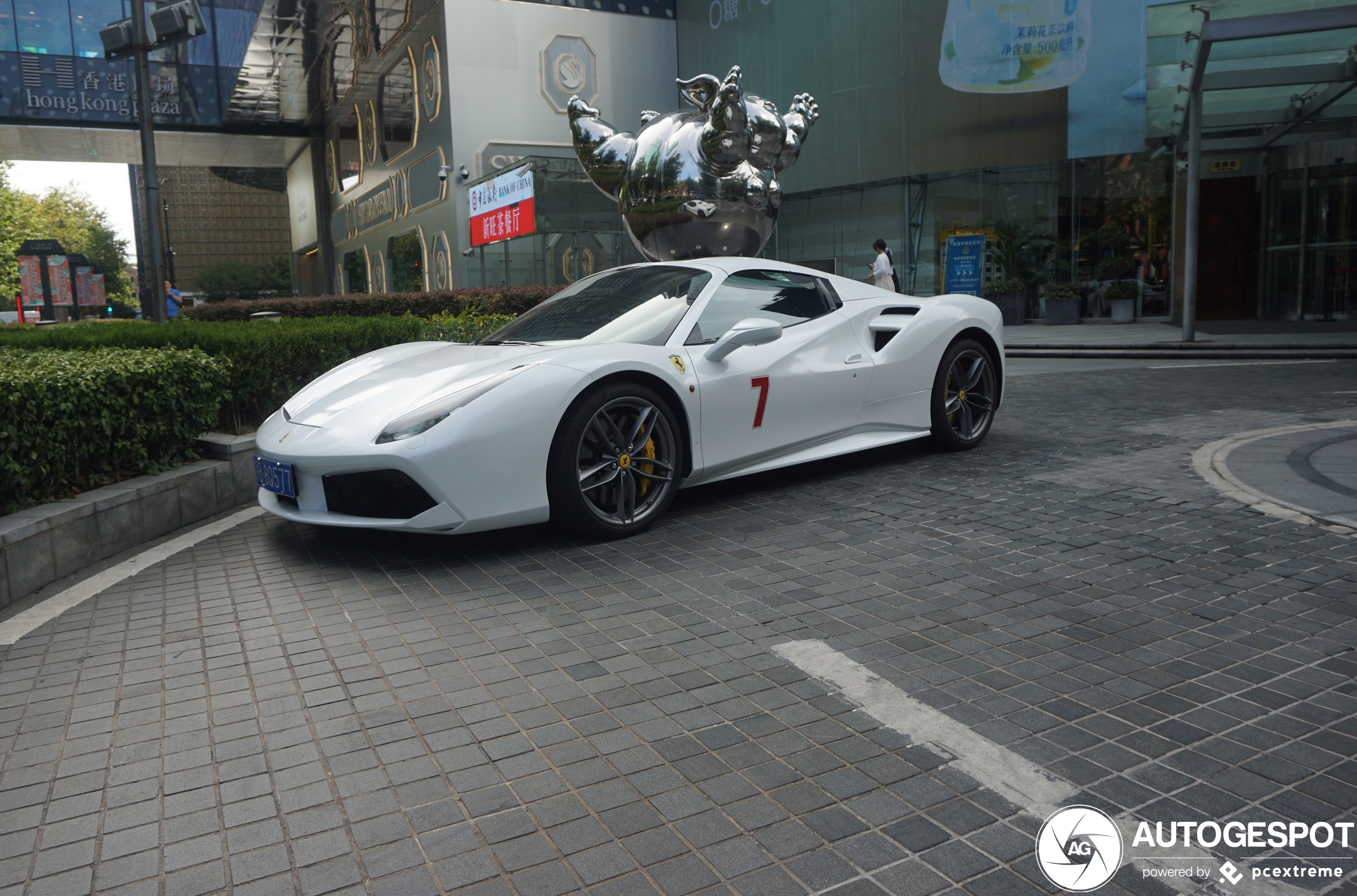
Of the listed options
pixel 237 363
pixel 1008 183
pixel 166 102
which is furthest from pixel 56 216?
pixel 237 363

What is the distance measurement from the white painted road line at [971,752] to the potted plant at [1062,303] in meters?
20.5

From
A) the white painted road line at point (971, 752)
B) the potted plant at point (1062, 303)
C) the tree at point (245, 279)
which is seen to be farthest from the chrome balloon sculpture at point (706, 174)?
the tree at point (245, 279)

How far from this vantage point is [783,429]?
5.17 meters

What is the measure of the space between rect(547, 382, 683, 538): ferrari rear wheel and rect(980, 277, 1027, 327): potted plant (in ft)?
62.6

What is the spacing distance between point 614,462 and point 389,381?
116 cm

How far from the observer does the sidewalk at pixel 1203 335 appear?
14.0 metres

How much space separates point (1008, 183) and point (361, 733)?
23262 mm

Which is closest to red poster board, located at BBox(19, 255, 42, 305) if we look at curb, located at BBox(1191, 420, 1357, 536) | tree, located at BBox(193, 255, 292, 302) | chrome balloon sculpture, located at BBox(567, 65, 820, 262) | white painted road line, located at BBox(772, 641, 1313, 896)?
chrome balloon sculpture, located at BBox(567, 65, 820, 262)

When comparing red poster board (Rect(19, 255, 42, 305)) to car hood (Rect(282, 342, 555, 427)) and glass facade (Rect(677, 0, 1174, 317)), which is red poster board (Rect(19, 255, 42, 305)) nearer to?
glass facade (Rect(677, 0, 1174, 317))

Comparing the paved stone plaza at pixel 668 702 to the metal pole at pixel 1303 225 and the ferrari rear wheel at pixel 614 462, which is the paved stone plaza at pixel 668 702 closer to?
the ferrari rear wheel at pixel 614 462

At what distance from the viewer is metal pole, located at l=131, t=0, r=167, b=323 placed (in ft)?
33.9

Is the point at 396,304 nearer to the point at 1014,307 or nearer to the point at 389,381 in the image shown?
the point at 389,381

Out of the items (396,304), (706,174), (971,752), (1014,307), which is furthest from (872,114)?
(971,752)

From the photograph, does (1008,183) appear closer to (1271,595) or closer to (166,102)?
(1271,595)
